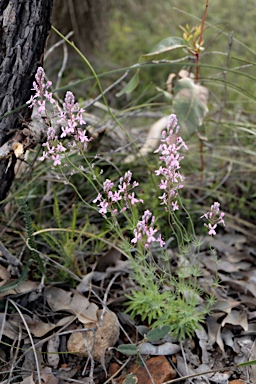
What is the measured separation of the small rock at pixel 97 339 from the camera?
144cm

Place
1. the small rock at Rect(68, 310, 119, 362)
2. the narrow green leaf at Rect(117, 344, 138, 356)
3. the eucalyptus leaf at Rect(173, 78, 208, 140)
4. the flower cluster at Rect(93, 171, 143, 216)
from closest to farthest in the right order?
1. the flower cluster at Rect(93, 171, 143, 216)
2. the narrow green leaf at Rect(117, 344, 138, 356)
3. the small rock at Rect(68, 310, 119, 362)
4. the eucalyptus leaf at Rect(173, 78, 208, 140)

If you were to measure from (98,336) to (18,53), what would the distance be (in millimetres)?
905

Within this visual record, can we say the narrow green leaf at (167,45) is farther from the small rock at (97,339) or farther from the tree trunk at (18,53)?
the small rock at (97,339)

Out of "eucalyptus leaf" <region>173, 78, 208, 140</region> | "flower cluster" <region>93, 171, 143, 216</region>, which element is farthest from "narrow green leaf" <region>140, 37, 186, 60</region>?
"flower cluster" <region>93, 171, 143, 216</region>

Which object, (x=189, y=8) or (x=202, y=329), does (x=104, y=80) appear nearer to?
(x=189, y=8)

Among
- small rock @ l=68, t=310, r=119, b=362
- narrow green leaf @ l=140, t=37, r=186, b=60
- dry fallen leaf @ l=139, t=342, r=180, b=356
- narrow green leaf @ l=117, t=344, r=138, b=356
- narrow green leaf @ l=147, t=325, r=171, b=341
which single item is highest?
narrow green leaf @ l=140, t=37, r=186, b=60

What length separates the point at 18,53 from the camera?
1.42 meters

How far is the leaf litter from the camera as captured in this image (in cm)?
141

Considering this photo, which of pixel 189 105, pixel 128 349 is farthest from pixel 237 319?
pixel 189 105

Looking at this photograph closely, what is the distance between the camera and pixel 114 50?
14.4 feet

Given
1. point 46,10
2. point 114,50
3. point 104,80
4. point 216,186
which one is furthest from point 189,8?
point 46,10

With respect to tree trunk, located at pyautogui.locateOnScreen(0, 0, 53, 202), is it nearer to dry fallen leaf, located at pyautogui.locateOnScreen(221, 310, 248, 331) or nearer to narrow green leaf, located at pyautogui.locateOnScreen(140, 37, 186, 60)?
narrow green leaf, located at pyautogui.locateOnScreen(140, 37, 186, 60)

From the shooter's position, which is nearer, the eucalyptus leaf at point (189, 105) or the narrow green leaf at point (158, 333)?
the narrow green leaf at point (158, 333)

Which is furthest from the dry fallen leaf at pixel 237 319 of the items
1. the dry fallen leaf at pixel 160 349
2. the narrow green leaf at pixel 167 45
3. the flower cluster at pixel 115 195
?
the narrow green leaf at pixel 167 45
